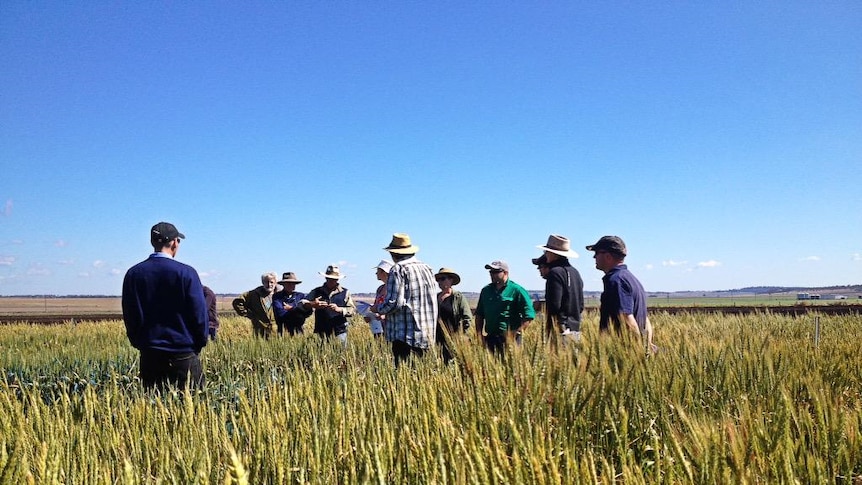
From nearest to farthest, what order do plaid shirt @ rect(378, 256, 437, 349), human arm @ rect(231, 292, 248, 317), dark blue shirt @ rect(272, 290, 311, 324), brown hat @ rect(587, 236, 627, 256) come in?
brown hat @ rect(587, 236, 627, 256) < plaid shirt @ rect(378, 256, 437, 349) < dark blue shirt @ rect(272, 290, 311, 324) < human arm @ rect(231, 292, 248, 317)

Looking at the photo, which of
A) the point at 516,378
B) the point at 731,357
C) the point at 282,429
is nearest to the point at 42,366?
the point at 282,429

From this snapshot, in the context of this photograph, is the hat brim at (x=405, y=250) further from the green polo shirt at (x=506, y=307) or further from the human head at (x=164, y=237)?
the human head at (x=164, y=237)

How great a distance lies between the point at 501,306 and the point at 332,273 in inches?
89.7

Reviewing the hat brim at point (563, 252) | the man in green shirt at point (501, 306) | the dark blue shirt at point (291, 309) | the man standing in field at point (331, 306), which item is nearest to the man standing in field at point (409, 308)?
the man in green shirt at point (501, 306)

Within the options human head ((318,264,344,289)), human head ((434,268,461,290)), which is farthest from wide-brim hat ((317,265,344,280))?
human head ((434,268,461,290))

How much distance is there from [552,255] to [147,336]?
3.41m

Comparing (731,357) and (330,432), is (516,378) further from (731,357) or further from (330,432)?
(731,357)

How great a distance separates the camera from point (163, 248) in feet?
13.0

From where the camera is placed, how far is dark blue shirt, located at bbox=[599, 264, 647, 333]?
13.9 feet

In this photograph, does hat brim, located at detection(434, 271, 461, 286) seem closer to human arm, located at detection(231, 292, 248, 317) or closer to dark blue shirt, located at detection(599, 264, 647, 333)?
dark blue shirt, located at detection(599, 264, 647, 333)

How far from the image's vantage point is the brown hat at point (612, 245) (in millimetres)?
4457

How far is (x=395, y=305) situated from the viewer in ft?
15.6

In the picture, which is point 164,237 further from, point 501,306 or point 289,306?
point 289,306

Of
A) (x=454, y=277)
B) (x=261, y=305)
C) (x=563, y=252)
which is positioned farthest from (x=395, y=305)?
(x=261, y=305)
